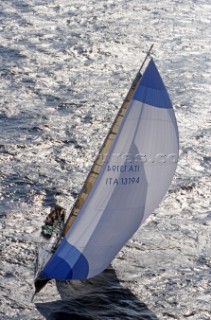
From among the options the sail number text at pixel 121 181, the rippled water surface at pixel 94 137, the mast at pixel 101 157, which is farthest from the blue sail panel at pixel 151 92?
the rippled water surface at pixel 94 137

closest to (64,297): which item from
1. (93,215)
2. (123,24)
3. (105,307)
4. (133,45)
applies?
(105,307)

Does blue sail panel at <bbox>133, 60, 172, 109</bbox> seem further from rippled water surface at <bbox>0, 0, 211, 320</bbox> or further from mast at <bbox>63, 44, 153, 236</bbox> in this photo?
rippled water surface at <bbox>0, 0, 211, 320</bbox>

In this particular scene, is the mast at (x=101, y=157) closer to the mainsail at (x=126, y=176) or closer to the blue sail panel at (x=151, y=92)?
the mainsail at (x=126, y=176)

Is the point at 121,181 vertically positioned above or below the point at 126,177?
below

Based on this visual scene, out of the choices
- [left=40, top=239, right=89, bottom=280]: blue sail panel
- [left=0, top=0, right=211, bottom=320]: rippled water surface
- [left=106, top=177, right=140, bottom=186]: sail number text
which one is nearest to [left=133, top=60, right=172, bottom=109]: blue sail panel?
[left=106, top=177, right=140, bottom=186]: sail number text

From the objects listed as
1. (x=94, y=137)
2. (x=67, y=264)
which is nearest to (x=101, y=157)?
(x=67, y=264)

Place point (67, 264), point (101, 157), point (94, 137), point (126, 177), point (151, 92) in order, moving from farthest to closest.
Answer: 1. point (94, 137)
2. point (101, 157)
3. point (67, 264)
4. point (126, 177)
5. point (151, 92)

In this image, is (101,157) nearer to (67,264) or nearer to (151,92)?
(151,92)
